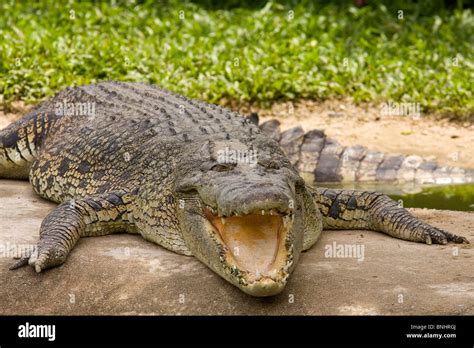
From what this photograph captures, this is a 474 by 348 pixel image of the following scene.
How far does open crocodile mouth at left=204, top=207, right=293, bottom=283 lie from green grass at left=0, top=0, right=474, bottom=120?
18.9 feet

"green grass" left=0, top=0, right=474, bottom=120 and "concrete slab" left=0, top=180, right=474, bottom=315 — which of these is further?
"green grass" left=0, top=0, right=474, bottom=120

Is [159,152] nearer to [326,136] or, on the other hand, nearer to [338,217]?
[338,217]

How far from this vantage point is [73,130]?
22.4 feet

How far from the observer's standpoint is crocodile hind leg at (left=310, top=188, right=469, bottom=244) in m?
5.76

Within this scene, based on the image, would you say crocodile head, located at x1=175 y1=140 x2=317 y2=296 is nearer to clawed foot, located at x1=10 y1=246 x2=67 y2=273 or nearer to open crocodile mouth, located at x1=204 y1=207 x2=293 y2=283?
open crocodile mouth, located at x1=204 y1=207 x2=293 y2=283

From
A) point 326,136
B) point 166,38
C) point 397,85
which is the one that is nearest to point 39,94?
point 166,38
